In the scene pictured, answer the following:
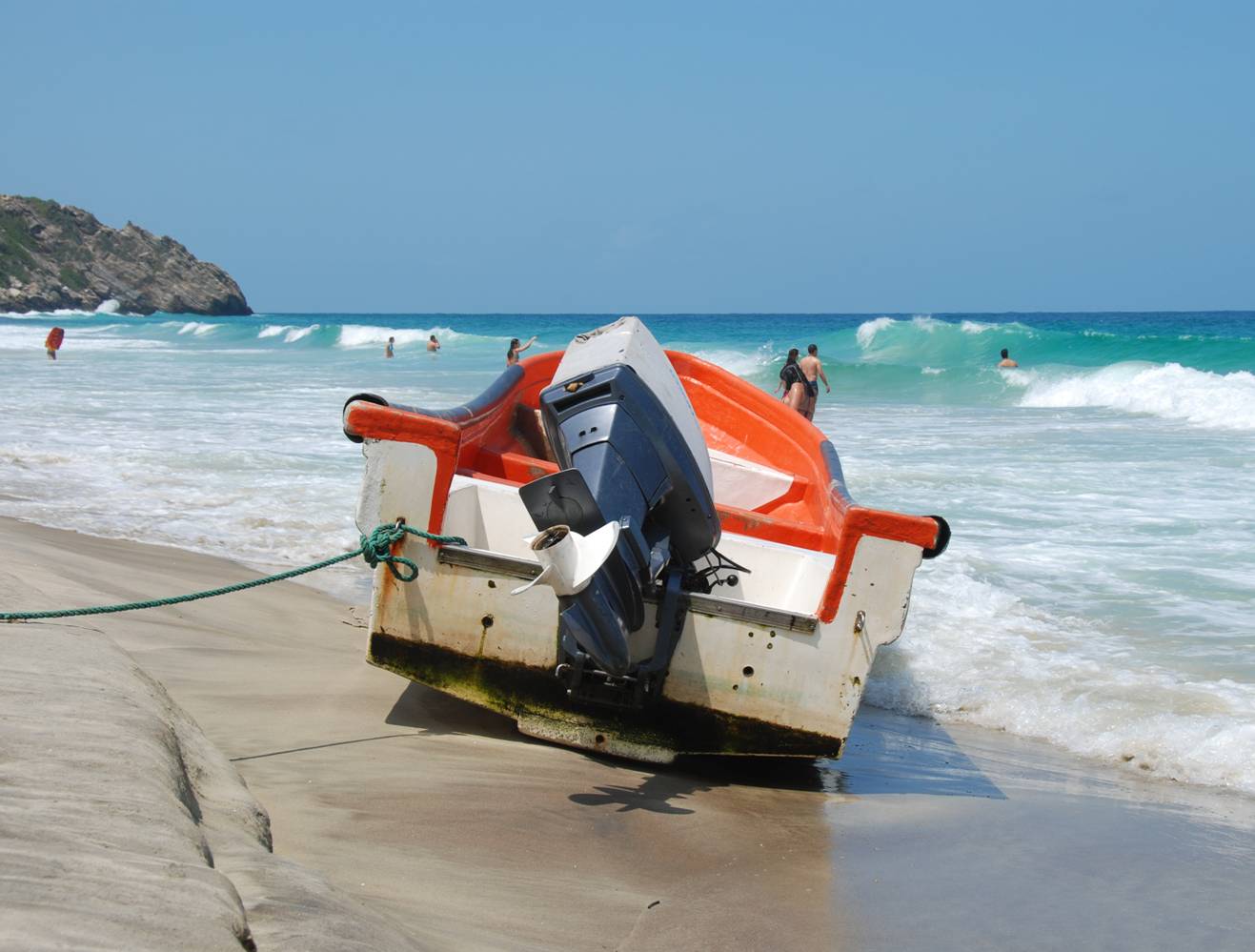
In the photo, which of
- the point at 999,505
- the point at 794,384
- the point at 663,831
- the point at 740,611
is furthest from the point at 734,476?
the point at 794,384

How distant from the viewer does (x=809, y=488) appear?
280 inches

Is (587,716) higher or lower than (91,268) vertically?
lower

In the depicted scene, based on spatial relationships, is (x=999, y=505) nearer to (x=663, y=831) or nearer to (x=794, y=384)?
(x=794, y=384)

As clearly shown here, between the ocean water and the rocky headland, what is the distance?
58.9m

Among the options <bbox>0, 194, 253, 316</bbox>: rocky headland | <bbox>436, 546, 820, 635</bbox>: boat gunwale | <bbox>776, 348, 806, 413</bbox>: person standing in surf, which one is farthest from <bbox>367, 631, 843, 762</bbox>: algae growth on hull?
<bbox>0, 194, 253, 316</bbox>: rocky headland

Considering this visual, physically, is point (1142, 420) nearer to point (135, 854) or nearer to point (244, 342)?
point (135, 854)

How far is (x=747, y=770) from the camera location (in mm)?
4648

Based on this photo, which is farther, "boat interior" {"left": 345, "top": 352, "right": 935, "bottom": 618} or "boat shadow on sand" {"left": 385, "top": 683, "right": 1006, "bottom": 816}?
"boat interior" {"left": 345, "top": 352, "right": 935, "bottom": 618}

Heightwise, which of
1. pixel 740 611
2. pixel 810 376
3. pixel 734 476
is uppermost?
pixel 810 376

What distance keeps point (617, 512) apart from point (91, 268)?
90.8 m

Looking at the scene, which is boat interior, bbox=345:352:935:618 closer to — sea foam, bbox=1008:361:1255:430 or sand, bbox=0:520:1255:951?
sand, bbox=0:520:1255:951

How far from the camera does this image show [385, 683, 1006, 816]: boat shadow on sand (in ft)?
13.8

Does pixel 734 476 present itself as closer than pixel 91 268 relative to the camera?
Yes

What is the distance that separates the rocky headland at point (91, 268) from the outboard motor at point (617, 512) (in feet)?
266
